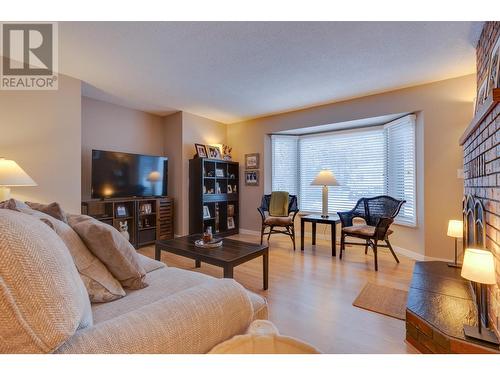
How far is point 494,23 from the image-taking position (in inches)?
69.4

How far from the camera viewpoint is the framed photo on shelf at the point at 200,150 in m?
4.45

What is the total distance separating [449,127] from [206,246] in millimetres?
3251

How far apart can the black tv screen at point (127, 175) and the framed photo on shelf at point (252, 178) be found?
1.59 meters

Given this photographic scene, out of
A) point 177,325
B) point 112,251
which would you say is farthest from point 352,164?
point 177,325

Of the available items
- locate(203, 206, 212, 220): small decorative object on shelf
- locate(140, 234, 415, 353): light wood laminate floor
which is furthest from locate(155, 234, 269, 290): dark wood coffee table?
locate(203, 206, 212, 220): small decorative object on shelf

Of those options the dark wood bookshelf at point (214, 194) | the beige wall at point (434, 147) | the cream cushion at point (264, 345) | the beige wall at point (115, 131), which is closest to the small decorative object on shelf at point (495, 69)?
the beige wall at point (434, 147)

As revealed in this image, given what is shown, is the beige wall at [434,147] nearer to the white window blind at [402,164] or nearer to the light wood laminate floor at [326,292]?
the white window blind at [402,164]

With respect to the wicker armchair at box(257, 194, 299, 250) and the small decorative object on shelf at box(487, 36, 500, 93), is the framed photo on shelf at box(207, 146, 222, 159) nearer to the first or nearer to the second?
the wicker armchair at box(257, 194, 299, 250)

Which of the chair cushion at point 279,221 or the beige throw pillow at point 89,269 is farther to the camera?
the chair cushion at point 279,221

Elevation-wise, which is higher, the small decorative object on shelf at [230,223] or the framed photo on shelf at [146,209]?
the framed photo on shelf at [146,209]

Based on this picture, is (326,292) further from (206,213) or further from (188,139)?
(188,139)

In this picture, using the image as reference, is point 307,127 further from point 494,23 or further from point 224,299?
point 224,299

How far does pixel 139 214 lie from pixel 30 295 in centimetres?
347
